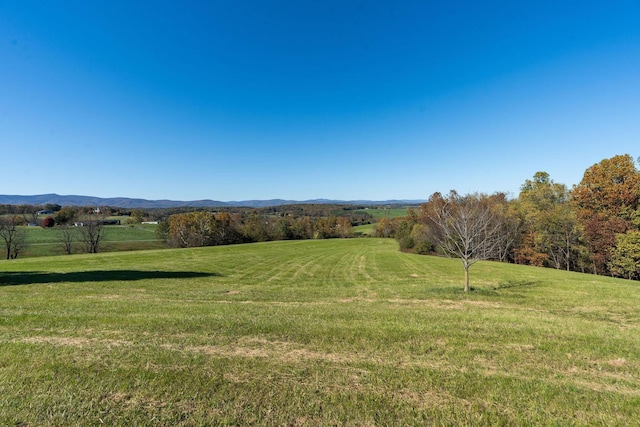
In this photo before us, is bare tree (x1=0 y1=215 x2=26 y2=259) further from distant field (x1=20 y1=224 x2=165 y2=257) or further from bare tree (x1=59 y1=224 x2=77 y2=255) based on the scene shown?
bare tree (x1=59 y1=224 x2=77 y2=255)

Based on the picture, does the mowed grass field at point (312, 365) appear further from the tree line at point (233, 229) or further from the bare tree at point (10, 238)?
the bare tree at point (10, 238)

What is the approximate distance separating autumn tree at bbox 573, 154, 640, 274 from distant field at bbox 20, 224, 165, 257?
2978 inches

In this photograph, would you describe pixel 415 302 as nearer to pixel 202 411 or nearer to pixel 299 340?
pixel 299 340

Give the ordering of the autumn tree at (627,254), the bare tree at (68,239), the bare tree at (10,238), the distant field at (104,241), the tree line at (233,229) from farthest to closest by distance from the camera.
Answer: the tree line at (233,229)
the distant field at (104,241)
the bare tree at (68,239)
the bare tree at (10,238)
the autumn tree at (627,254)

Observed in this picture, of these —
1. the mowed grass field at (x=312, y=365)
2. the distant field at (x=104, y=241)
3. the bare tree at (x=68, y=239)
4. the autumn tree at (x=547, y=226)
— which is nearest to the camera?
the mowed grass field at (x=312, y=365)

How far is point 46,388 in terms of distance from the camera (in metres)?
4.24

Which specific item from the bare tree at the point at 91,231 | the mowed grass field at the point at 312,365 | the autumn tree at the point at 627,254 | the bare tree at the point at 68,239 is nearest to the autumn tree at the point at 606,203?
the autumn tree at the point at 627,254

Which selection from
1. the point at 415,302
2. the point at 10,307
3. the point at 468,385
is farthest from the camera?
the point at 415,302

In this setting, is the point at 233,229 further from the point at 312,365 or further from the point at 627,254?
the point at 312,365

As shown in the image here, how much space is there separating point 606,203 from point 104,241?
93.1 m

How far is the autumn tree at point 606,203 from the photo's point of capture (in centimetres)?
2878

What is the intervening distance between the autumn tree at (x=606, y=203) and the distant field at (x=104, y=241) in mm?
75640

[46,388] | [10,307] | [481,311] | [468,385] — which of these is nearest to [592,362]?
[468,385]

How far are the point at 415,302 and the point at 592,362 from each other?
6.23m
